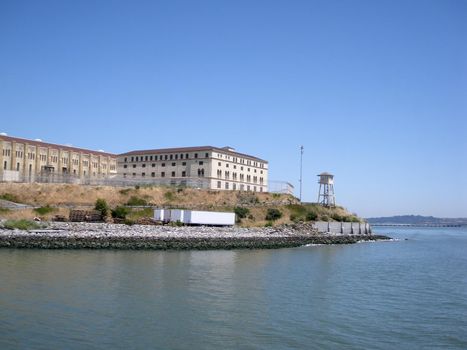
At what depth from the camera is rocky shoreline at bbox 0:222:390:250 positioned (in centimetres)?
3953

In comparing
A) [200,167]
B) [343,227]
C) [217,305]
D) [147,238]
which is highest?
[200,167]

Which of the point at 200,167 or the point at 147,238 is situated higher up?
the point at 200,167

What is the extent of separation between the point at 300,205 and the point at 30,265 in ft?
165

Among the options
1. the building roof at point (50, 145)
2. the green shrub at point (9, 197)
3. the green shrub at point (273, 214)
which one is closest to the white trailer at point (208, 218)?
the green shrub at point (273, 214)

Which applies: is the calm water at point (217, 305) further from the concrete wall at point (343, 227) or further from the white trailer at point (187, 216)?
the concrete wall at point (343, 227)

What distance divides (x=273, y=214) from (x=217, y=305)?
4784 centimetres

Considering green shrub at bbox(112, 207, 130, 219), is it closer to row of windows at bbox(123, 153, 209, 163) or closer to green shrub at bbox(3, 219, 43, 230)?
green shrub at bbox(3, 219, 43, 230)

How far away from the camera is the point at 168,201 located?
6731cm

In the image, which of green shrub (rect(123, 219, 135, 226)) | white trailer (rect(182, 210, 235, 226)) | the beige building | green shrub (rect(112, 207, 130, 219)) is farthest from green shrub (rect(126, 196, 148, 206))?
the beige building

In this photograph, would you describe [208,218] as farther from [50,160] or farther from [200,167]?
[50,160]

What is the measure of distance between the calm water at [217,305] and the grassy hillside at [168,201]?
27.2 m

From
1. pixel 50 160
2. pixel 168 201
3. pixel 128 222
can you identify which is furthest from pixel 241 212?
pixel 50 160

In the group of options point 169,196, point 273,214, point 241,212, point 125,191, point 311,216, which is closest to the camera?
point 241,212

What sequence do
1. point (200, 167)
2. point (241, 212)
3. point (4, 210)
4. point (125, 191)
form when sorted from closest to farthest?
point (4, 210)
point (241, 212)
point (125, 191)
point (200, 167)
